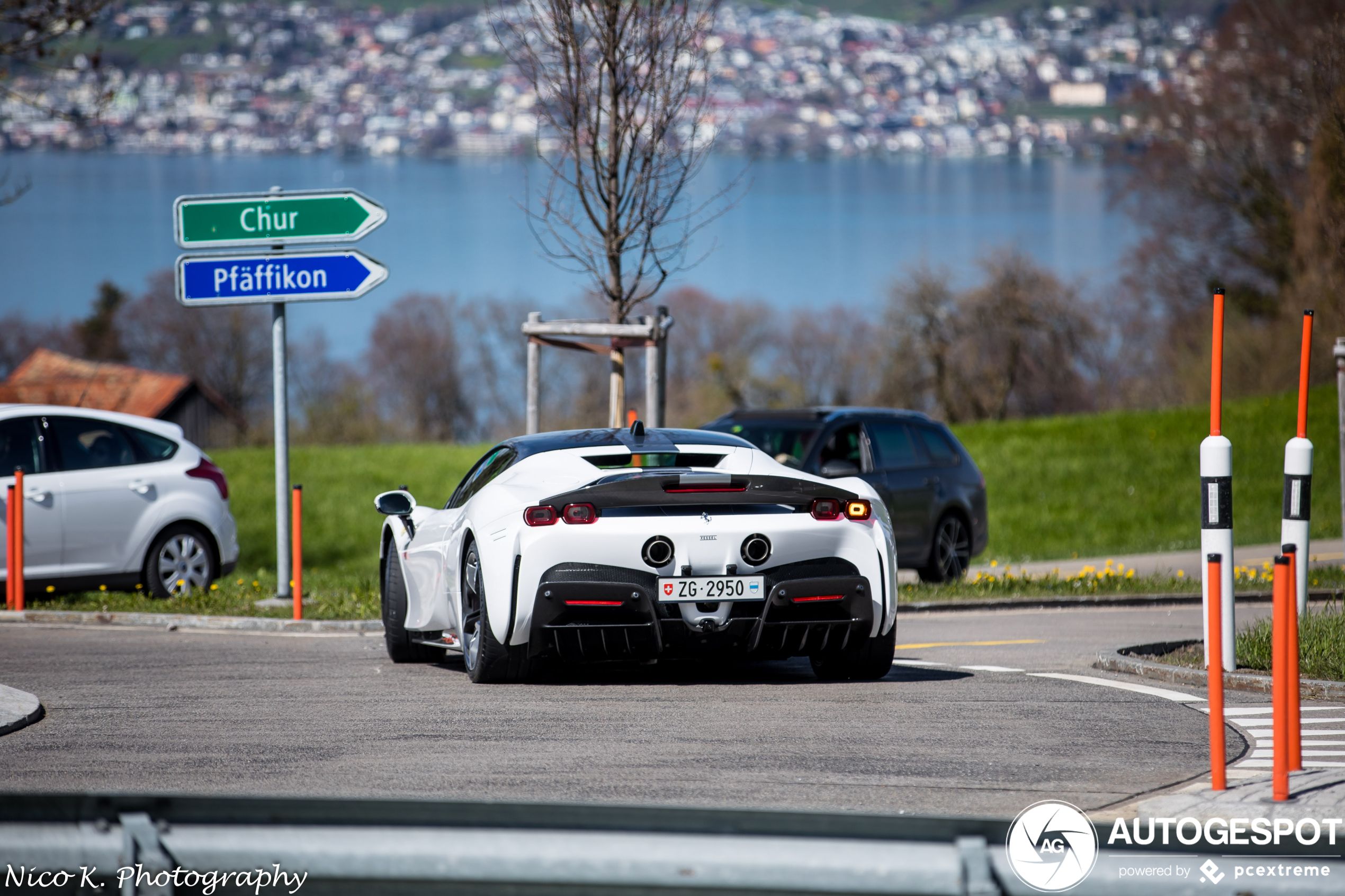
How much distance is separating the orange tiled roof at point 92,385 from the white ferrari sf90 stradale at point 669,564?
2555 cm

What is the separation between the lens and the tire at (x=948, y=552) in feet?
51.8

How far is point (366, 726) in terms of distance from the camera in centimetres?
702

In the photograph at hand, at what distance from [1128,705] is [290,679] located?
179 inches

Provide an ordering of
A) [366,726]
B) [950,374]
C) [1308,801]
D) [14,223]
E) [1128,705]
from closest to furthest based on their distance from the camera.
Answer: [1308,801], [366,726], [1128,705], [950,374], [14,223]

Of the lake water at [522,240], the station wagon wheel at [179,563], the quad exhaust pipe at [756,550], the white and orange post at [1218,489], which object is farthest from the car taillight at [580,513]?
the lake water at [522,240]

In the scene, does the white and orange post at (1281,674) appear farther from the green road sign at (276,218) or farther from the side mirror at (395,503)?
the green road sign at (276,218)

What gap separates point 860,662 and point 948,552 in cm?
784

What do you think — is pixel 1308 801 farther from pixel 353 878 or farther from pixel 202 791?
pixel 202 791

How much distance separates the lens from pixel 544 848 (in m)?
3.18

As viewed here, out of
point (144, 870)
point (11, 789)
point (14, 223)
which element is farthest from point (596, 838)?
point (14, 223)

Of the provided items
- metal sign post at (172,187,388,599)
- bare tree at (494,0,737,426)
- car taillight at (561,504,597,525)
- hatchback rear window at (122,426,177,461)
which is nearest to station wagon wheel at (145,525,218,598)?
hatchback rear window at (122,426,177,461)

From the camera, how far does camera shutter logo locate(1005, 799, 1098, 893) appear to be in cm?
319

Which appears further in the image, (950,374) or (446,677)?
(950,374)

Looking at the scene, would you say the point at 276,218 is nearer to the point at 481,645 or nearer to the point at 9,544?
the point at 9,544
